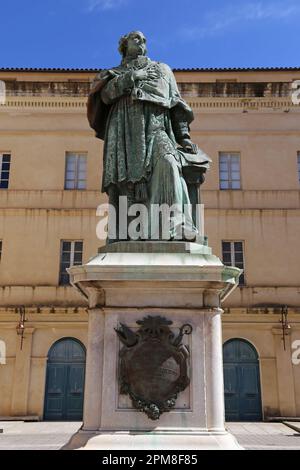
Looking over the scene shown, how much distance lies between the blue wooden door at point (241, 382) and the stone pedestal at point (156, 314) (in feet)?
54.5

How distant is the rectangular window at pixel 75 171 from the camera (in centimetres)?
2445

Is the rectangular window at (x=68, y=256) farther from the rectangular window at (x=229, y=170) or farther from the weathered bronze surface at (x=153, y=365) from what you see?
the weathered bronze surface at (x=153, y=365)

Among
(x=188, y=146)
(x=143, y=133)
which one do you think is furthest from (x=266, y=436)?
(x=143, y=133)

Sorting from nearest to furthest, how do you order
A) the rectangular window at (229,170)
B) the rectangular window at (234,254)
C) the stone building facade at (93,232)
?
1. the stone building facade at (93,232)
2. the rectangular window at (234,254)
3. the rectangular window at (229,170)

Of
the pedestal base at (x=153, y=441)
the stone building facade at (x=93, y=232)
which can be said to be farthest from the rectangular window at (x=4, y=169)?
the pedestal base at (x=153, y=441)

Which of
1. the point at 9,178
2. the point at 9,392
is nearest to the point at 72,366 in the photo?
the point at 9,392

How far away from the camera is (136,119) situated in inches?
258

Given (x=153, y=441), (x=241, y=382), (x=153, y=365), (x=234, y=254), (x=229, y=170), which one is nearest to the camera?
(x=153, y=441)

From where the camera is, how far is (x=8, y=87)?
2523 centimetres

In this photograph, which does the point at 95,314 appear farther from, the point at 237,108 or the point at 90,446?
the point at 237,108

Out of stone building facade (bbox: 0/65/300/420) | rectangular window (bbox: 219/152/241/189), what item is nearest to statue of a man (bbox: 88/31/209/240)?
stone building facade (bbox: 0/65/300/420)

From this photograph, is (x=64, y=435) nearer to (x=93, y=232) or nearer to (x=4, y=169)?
(x=93, y=232)

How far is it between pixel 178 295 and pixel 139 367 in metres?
0.80

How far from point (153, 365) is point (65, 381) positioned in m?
17.2
